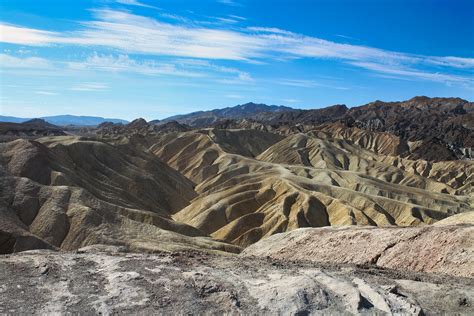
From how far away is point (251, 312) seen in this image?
38.4ft

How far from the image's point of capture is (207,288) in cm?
1279

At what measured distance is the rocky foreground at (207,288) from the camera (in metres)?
11.8

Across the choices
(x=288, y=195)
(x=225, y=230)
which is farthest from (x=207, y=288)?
(x=288, y=195)

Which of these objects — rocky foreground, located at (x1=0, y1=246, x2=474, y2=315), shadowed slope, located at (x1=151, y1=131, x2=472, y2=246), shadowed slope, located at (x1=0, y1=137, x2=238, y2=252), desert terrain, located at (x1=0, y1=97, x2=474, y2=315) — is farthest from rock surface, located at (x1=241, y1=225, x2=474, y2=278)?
shadowed slope, located at (x1=151, y1=131, x2=472, y2=246)

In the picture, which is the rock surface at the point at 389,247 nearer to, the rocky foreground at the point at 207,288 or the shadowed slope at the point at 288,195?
the rocky foreground at the point at 207,288

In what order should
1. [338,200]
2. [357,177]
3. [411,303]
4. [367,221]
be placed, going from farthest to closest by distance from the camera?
[357,177] < [338,200] < [367,221] < [411,303]

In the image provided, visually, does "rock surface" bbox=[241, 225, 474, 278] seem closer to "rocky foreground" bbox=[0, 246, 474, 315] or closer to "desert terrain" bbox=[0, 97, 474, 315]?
"desert terrain" bbox=[0, 97, 474, 315]

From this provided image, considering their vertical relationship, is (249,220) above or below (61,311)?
below

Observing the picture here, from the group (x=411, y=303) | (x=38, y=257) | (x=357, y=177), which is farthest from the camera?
(x=357, y=177)

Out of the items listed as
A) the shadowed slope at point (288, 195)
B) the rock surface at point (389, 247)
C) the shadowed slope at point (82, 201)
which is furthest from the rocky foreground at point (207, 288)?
the shadowed slope at point (288, 195)

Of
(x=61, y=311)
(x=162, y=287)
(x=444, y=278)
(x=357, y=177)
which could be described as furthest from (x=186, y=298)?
(x=357, y=177)

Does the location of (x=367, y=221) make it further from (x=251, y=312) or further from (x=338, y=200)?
(x=251, y=312)

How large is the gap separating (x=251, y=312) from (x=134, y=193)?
68.2m

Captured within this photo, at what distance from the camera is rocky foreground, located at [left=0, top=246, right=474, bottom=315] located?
1184cm
